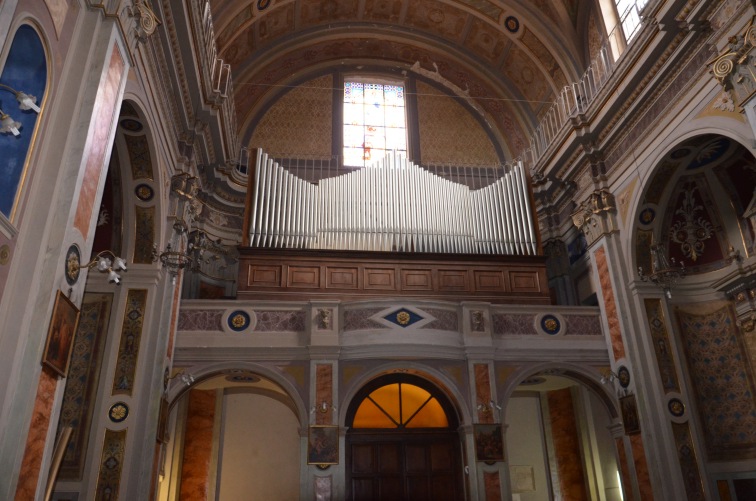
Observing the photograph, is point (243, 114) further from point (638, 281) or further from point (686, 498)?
point (686, 498)

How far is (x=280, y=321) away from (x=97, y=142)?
569 cm

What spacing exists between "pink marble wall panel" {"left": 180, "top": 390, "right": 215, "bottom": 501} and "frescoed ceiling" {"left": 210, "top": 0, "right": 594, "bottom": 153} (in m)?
6.50

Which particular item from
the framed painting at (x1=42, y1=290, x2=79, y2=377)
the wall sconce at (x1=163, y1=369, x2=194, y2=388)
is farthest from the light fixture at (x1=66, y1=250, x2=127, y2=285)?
the wall sconce at (x1=163, y1=369, x2=194, y2=388)

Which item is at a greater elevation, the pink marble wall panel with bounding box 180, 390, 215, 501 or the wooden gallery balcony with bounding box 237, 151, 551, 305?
the wooden gallery balcony with bounding box 237, 151, 551, 305

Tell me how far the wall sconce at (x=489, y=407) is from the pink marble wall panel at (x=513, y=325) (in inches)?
52.1

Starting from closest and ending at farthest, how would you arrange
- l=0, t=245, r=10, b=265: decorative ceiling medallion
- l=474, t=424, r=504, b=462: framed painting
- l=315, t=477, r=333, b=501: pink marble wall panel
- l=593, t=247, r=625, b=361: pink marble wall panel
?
l=0, t=245, r=10, b=265: decorative ceiling medallion, l=315, t=477, r=333, b=501: pink marble wall panel, l=474, t=424, r=504, b=462: framed painting, l=593, t=247, r=625, b=361: pink marble wall panel

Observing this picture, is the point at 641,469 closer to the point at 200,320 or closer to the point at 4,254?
the point at 200,320

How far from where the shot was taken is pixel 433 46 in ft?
53.8

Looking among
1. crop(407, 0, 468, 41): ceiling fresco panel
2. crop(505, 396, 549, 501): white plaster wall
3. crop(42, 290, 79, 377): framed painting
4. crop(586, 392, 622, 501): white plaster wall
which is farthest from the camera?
crop(407, 0, 468, 41): ceiling fresco panel

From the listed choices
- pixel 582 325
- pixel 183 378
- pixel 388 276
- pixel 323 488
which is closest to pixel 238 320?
pixel 183 378

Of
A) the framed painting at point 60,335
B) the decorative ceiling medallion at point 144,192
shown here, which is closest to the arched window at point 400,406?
the decorative ceiling medallion at point 144,192

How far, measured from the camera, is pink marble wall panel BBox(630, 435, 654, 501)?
9656 mm

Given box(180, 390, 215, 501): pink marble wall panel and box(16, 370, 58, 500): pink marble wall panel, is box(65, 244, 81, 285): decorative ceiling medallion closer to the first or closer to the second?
box(16, 370, 58, 500): pink marble wall panel

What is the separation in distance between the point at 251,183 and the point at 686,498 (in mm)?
9232
